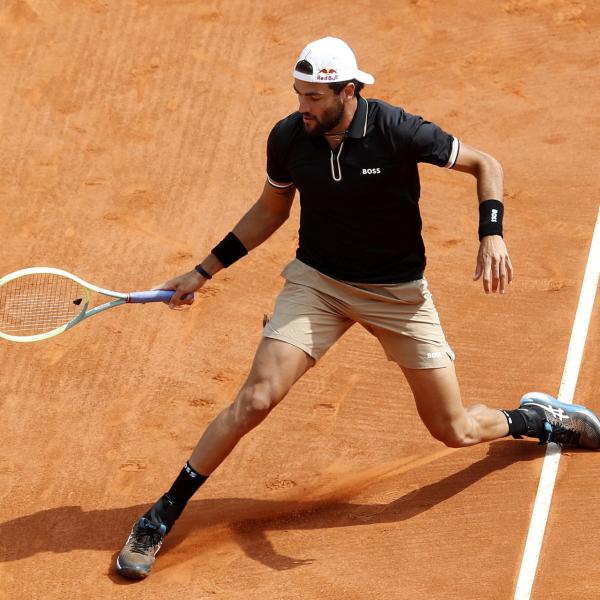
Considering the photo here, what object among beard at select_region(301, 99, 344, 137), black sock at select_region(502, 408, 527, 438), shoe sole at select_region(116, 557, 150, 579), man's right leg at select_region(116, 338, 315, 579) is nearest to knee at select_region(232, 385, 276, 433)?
man's right leg at select_region(116, 338, 315, 579)

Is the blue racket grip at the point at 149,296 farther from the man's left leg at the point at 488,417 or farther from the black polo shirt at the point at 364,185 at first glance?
the man's left leg at the point at 488,417

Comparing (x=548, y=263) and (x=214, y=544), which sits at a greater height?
(x=548, y=263)

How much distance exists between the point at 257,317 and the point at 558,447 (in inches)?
103

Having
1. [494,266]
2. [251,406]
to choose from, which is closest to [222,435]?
[251,406]

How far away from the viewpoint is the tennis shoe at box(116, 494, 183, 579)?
21.8ft

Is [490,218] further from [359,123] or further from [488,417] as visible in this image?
[488,417]

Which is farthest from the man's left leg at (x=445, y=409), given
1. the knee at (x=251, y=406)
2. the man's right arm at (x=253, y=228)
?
the man's right arm at (x=253, y=228)

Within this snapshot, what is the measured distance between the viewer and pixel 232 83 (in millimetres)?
11516

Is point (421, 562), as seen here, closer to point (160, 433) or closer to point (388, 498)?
point (388, 498)

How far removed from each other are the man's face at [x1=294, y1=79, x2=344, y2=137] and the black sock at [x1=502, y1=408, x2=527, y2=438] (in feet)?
7.34

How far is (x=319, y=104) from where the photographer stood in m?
6.24

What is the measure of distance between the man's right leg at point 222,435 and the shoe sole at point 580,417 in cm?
176

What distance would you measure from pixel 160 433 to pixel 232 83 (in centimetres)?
466

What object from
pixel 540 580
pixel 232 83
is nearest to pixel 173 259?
pixel 232 83
